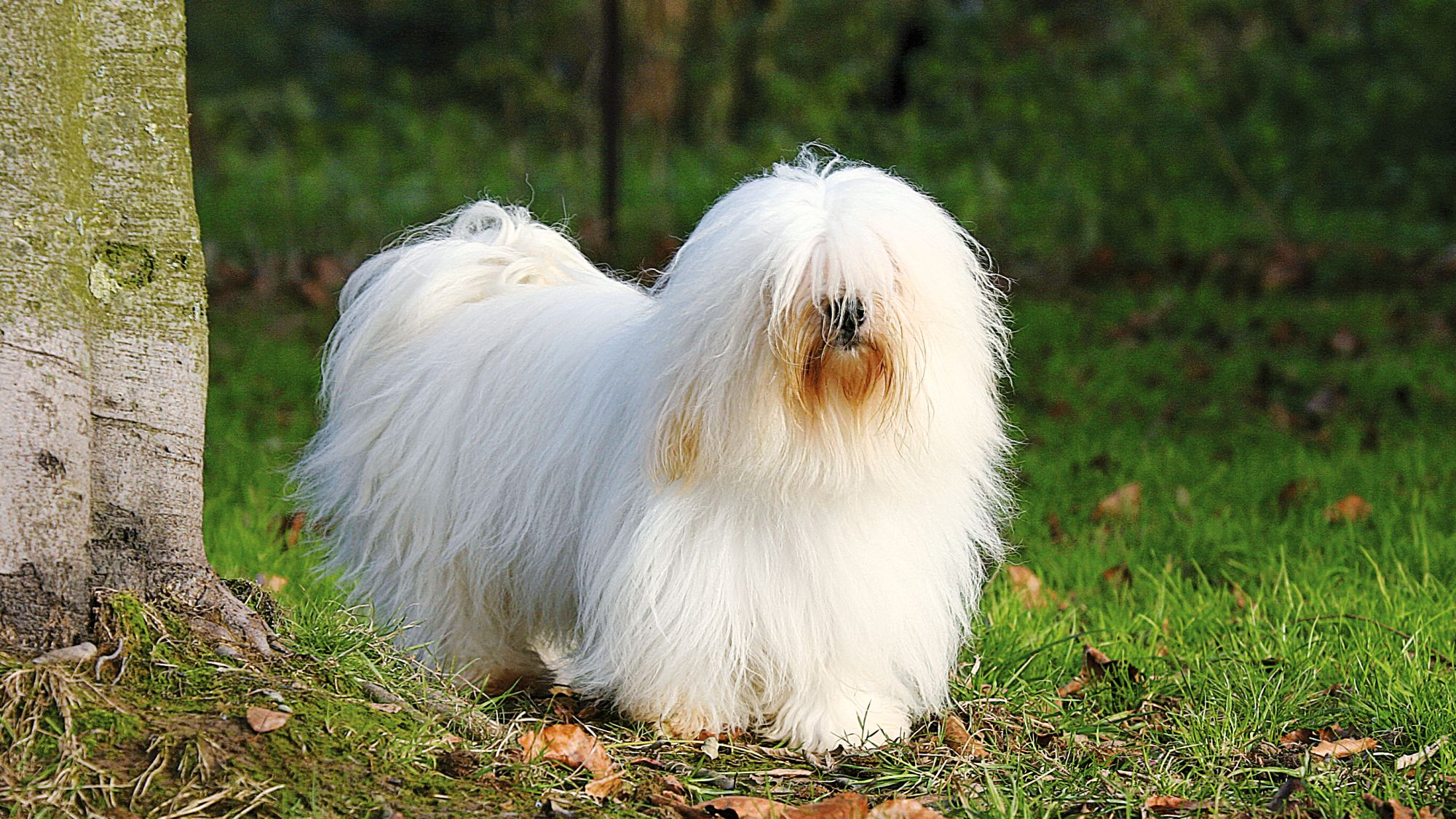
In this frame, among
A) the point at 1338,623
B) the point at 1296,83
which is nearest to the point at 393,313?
the point at 1338,623

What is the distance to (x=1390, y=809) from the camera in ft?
9.43

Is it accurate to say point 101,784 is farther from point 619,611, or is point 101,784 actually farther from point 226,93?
point 226,93

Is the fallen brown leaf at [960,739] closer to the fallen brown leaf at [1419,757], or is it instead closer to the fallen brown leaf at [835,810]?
the fallen brown leaf at [835,810]

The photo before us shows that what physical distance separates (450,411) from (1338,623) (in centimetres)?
238

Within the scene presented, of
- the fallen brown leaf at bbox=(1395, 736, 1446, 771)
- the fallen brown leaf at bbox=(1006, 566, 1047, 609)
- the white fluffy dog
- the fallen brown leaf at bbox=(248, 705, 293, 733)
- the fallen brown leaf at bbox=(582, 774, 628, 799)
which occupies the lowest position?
the fallen brown leaf at bbox=(1006, 566, 1047, 609)

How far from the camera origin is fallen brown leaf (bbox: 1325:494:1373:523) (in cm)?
516

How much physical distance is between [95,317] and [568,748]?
4.13ft

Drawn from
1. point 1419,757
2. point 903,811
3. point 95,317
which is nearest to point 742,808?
point 903,811

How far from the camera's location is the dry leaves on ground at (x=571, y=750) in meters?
3.06

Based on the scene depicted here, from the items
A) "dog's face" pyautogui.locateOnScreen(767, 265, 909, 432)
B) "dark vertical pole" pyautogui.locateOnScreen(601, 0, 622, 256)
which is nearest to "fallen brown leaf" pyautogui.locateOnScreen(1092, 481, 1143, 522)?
"dog's face" pyautogui.locateOnScreen(767, 265, 909, 432)

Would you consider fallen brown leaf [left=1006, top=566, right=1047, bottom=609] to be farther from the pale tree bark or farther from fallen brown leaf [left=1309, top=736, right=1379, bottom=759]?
the pale tree bark

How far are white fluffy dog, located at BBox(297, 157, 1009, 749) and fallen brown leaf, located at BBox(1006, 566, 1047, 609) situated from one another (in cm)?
56

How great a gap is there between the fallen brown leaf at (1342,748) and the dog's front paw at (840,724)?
882mm

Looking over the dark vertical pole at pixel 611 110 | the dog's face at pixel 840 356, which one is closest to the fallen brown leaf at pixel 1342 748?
the dog's face at pixel 840 356
